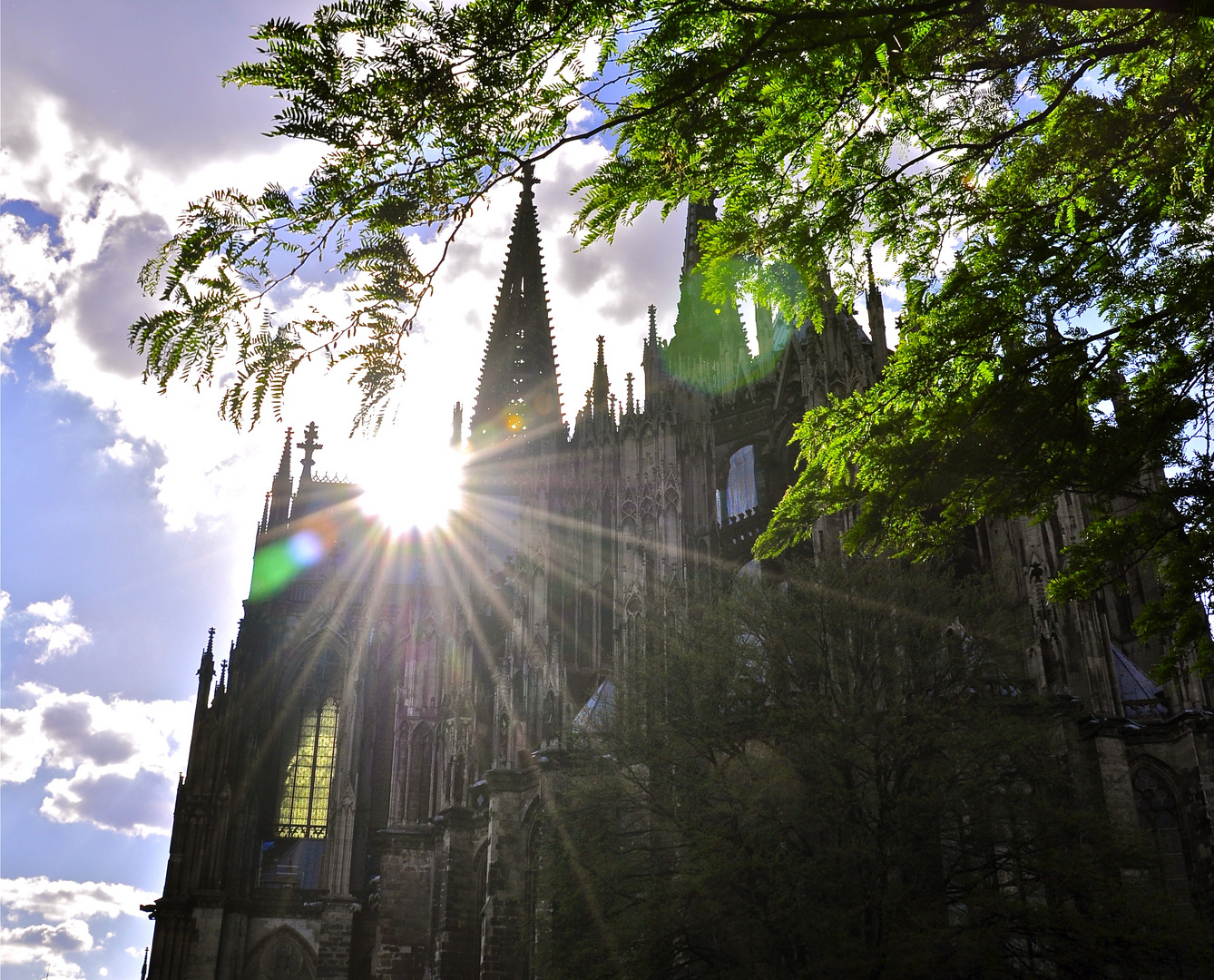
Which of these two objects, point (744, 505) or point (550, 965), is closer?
point (550, 965)

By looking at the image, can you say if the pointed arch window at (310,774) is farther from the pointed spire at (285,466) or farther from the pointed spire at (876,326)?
the pointed spire at (876,326)

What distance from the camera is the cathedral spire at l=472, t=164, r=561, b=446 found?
148 ft

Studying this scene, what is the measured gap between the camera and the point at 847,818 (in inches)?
609

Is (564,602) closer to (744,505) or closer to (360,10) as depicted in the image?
(744,505)

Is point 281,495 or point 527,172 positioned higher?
point 281,495

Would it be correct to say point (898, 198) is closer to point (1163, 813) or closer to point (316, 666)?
point (1163, 813)

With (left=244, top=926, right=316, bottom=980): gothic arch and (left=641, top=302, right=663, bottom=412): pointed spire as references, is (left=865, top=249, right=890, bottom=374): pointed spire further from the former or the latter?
(left=244, top=926, right=316, bottom=980): gothic arch

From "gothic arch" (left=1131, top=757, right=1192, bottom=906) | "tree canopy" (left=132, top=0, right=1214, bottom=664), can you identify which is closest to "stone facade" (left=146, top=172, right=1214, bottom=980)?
"gothic arch" (left=1131, top=757, right=1192, bottom=906)

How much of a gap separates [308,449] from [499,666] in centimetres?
2182

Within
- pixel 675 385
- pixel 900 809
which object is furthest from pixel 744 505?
pixel 900 809

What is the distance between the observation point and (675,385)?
3334cm

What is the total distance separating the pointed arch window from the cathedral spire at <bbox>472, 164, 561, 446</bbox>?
476 inches

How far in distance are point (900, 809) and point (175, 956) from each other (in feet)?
95.9

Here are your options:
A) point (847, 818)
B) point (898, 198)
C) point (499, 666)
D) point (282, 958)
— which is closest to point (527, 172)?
point (898, 198)
